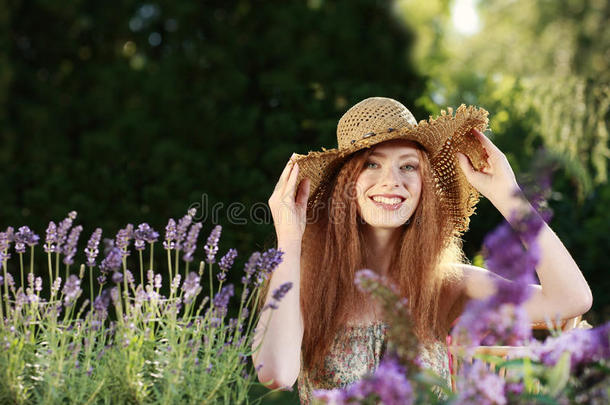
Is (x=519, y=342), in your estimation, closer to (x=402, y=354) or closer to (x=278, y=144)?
(x=402, y=354)

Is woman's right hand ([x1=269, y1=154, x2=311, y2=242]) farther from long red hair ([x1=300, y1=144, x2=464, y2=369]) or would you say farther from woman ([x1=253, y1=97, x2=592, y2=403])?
long red hair ([x1=300, y1=144, x2=464, y2=369])

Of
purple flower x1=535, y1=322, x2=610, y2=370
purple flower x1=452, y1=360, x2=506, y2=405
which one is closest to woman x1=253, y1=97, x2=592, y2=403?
purple flower x1=535, y1=322, x2=610, y2=370

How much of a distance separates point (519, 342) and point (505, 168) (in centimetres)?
130

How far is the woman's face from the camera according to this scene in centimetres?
247

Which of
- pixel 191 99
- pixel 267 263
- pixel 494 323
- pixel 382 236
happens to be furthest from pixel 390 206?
pixel 191 99

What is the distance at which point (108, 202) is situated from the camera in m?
4.19

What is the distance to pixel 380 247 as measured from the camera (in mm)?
2650

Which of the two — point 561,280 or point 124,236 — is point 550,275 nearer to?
point 561,280

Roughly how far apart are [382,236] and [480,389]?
1.49 m

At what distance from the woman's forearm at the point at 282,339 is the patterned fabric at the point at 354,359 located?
28 centimetres

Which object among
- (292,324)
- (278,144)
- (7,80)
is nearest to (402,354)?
(292,324)

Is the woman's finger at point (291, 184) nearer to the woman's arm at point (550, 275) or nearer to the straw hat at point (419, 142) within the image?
the straw hat at point (419, 142)

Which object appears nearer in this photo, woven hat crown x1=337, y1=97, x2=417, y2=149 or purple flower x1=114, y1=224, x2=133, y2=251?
purple flower x1=114, y1=224, x2=133, y2=251

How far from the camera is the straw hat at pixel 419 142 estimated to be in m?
2.44
